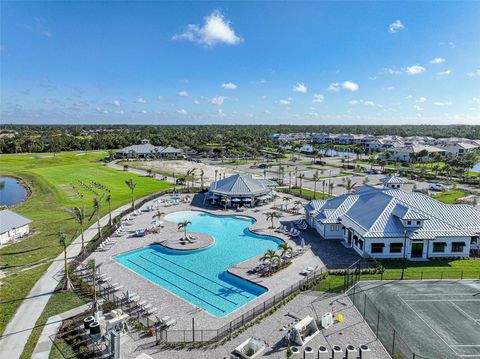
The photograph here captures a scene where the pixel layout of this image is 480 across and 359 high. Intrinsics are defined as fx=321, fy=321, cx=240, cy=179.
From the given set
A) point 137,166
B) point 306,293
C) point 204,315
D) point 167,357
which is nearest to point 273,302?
point 306,293

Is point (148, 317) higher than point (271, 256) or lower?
lower

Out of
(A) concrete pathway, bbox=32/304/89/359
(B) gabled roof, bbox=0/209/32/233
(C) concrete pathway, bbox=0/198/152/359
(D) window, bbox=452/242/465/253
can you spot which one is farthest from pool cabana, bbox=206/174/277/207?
(A) concrete pathway, bbox=32/304/89/359

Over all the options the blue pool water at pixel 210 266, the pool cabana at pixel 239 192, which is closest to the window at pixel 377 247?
the blue pool water at pixel 210 266

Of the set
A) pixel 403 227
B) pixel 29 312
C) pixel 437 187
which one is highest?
pixel 403 227

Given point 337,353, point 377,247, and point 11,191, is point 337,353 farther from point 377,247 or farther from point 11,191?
point 11,191

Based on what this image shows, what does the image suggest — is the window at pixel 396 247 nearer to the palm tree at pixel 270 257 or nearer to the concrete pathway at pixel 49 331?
the palm tree at pixel 270 257

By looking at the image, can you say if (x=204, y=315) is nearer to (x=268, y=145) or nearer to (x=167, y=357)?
(x=167, y=357)

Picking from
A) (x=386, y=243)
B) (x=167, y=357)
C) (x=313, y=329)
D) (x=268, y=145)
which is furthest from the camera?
(x=268, y=145)

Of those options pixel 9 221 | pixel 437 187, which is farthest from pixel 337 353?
pixel 437 187
